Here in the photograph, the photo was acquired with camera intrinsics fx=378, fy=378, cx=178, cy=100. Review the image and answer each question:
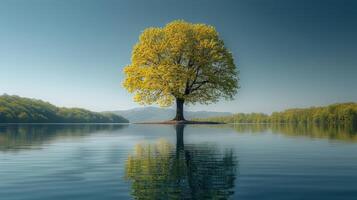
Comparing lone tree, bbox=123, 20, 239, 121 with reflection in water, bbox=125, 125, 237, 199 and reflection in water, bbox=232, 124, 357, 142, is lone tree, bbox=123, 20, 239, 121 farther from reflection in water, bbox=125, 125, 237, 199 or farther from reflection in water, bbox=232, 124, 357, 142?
reflection in water, bbox=125, 125, 237, 199

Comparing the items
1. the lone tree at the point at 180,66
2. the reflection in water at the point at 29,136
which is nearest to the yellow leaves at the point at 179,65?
the lone tree at the point at 180,66

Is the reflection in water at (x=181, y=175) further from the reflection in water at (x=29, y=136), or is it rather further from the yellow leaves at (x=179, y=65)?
the yellow leaves at (x=179, y=65)

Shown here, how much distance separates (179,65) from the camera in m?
60.4

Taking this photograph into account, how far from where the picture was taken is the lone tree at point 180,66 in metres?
60.2

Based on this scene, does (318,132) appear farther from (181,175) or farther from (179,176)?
(179,176)

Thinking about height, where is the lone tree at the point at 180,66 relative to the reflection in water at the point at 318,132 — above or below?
above

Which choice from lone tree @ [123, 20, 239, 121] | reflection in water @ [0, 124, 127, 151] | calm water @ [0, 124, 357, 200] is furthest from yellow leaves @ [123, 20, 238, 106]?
calm water @ [0, 124, 357, 200]

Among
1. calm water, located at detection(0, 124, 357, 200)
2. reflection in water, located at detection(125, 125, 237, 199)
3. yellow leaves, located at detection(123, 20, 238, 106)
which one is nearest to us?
reflection in water, located at detection(125, 125, 237, 199)

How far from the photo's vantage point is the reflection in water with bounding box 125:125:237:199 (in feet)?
31.4

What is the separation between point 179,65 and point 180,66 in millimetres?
303

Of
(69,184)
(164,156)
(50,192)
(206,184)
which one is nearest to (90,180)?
(69,184)

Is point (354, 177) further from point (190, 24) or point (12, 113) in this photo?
point (12, 113)

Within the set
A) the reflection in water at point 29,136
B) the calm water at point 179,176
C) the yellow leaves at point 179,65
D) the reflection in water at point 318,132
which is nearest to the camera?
the calm water at point 179,176

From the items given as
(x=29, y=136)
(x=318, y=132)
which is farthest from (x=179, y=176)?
(x=318, y=132)
